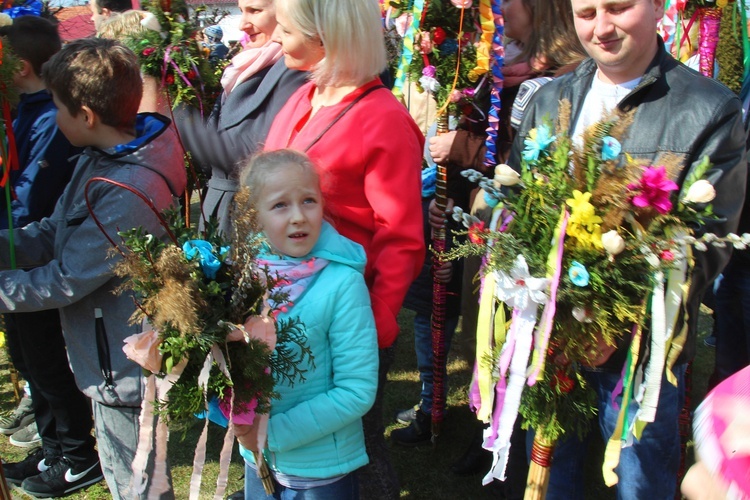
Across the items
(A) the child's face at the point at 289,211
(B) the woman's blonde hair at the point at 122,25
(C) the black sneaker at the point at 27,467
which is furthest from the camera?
(B) the woman's blonde hair at the point at 122,25

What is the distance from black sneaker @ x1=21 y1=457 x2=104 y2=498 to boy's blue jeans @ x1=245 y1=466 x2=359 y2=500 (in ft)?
4.94

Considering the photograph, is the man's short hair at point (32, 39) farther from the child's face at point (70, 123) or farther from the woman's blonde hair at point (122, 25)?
the child's face at point (70, 123)

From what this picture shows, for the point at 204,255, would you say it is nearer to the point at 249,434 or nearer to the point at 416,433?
the point at 249,434

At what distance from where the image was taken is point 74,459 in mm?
3312

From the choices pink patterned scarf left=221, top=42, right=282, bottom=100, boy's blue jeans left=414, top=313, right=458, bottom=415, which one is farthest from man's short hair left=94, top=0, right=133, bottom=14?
boy's blue jeans left=414, top=313, right=458, bottom=415

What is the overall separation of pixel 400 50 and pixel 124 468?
212 cm

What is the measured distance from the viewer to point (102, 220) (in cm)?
232

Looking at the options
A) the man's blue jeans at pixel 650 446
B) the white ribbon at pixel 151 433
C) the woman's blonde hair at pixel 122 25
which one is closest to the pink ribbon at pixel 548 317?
the man's blue jeans at pixel 650 446

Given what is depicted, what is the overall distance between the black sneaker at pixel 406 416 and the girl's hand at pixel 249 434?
1.87m

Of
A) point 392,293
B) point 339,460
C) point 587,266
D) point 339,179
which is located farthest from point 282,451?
point 587,266

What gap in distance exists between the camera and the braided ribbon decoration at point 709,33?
3.76m

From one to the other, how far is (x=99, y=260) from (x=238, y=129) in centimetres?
89

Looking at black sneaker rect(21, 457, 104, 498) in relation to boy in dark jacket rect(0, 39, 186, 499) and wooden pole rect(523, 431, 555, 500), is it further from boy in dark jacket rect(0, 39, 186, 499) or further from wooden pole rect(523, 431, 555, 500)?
wooden pole rect(523, 431, 555, 500)

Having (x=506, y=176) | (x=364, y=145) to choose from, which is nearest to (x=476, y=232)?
(x=506, y=176)
